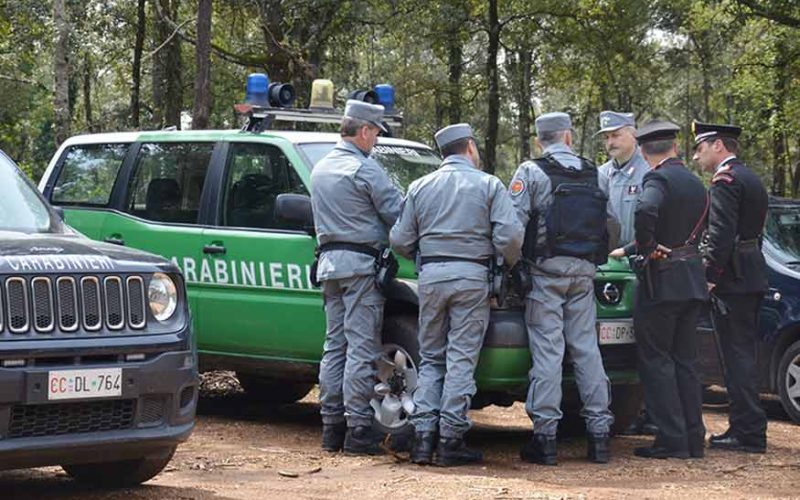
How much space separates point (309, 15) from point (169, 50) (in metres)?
3.22

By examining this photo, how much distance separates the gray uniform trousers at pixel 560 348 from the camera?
7305mm

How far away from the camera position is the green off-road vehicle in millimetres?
7730

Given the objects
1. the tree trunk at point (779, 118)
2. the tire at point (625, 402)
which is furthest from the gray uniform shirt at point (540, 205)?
the tree trunk at point (779, 118)

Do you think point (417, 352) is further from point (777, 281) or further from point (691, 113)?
point (691, 113)

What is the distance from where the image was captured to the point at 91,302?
5645 mm

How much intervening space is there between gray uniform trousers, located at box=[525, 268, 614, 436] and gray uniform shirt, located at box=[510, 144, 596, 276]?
0.15ft

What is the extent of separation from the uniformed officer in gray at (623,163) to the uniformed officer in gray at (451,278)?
4.34ft

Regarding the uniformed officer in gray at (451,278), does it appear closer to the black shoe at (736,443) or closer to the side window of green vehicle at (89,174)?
Result: the black shoe at (736,443)

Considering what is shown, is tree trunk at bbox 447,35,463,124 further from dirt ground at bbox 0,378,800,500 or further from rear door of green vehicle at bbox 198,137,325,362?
dirt ground at bbox 0,378,800,500

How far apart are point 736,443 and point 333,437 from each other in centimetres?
256

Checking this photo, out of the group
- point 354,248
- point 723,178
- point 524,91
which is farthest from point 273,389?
point 524,91

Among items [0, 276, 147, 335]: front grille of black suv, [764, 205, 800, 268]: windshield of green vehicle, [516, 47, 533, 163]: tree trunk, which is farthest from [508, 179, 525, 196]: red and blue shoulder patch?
[516, 47, 533, 163]: tree trunk

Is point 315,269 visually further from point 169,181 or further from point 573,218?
point 169,181

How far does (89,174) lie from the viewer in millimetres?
9625
